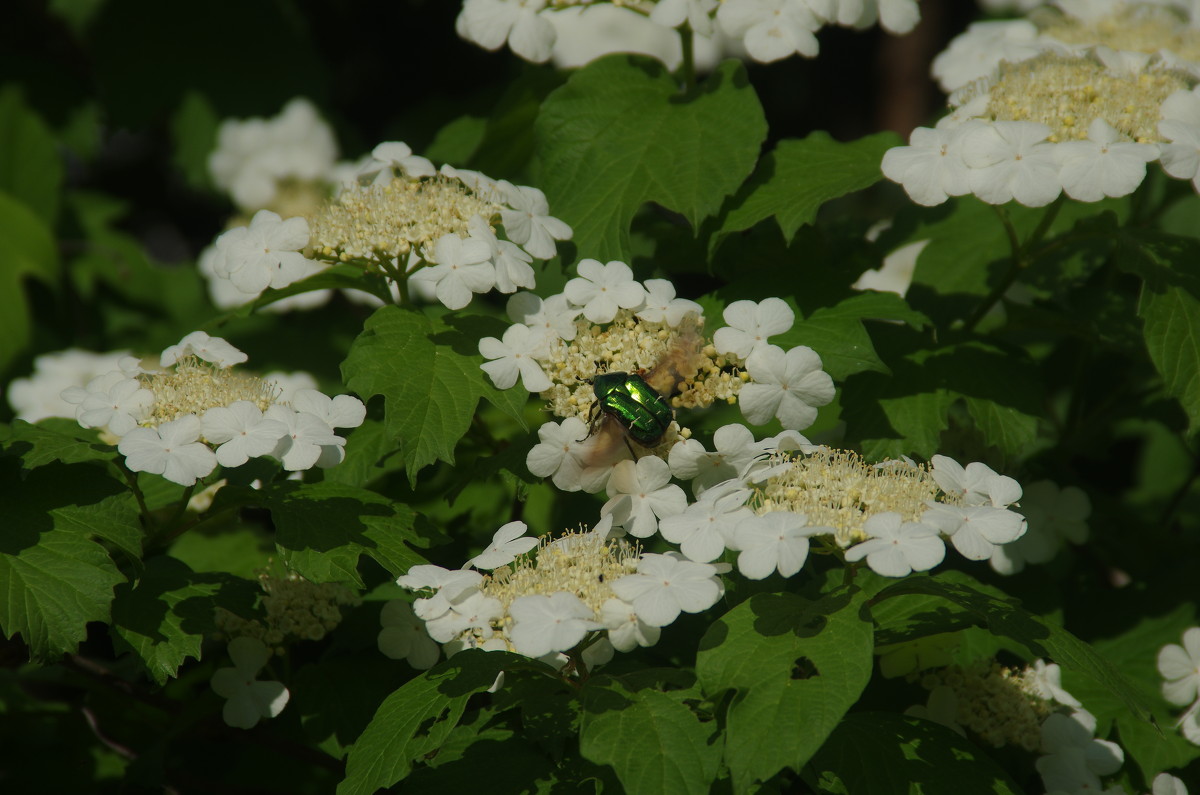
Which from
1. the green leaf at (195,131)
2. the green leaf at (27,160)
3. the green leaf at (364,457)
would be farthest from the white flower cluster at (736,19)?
the green leaf at (27,160)

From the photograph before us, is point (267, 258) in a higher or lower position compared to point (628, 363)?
higher

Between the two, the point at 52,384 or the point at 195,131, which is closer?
the point at 52,384

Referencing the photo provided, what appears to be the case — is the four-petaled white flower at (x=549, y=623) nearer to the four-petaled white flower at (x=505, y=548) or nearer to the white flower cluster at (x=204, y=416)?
the four-petaled white flower at (x=505, y=548)

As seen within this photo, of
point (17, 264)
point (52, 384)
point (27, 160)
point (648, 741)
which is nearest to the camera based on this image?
point (648, 741)

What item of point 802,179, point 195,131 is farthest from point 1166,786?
point 195,131

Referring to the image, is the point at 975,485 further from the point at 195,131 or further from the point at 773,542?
the point at 195,131

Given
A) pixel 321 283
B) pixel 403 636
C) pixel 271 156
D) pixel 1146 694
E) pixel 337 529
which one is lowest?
pixel 1146 694
